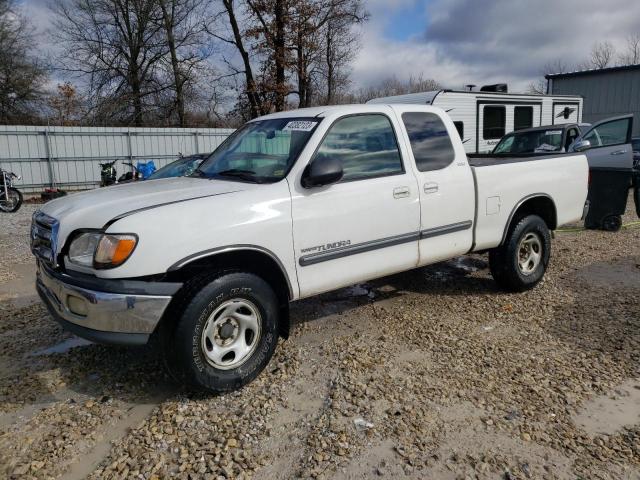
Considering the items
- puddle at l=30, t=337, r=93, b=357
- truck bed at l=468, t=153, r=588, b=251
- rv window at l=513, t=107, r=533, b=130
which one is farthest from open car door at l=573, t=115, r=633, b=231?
puddle at l=30, t=337, r=93, b=357

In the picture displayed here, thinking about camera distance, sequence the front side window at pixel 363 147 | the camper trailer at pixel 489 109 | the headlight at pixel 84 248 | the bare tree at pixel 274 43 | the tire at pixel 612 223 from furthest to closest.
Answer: the bare tree at pixel 274 43 → the camper trailer at pixel 489 109 → the tire at pixel 612 223 → the front side window at pixel 363 147 → the headlight at pixel 84 248

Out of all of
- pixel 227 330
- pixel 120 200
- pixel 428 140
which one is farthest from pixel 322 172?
pixel 428 140

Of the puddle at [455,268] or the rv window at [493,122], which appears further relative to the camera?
the rv window at [493,122]

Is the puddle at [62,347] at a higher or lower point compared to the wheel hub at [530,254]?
lower

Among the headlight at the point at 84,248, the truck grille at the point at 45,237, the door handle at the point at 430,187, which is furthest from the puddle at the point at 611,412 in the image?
the truck grille at the point at 45,237

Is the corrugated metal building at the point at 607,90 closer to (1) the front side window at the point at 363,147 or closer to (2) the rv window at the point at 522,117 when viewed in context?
(2) the rv window at the point at 522,117

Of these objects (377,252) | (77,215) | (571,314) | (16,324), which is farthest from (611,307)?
(16,324)

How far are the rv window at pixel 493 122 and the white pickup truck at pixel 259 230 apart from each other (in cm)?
1052

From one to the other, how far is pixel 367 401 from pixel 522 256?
3045 mm

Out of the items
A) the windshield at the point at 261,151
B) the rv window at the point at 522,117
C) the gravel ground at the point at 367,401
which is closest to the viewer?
the gravel ground at the point at 367,401

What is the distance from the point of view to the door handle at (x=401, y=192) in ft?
13.9

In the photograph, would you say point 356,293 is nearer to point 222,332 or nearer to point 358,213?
point 358,213

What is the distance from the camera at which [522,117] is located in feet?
51.9

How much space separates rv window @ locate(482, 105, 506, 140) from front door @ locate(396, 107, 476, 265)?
1086 centimetres
